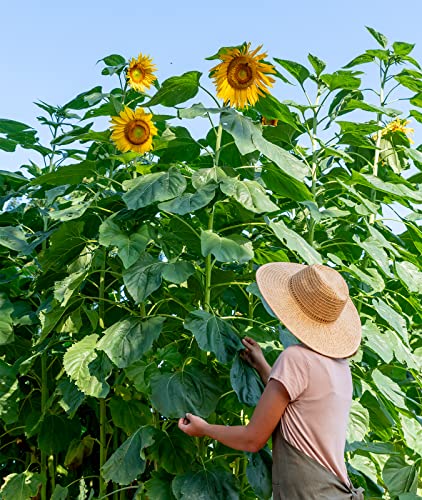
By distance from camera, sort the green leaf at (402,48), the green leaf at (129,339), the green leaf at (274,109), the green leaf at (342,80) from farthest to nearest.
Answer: the green leaf at (402,48) < the green leaf at (342,80) < the green leaf at (274,109) < the green leaf at (129,339)

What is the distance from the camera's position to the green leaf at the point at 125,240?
235 centimetres

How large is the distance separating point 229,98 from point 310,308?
75 centimetres

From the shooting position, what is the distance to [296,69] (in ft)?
9.42

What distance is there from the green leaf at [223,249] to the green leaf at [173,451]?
0.57 metres

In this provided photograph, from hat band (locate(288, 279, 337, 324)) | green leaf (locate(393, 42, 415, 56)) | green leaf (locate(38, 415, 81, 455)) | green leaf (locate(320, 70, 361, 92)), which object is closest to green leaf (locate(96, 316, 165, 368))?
A: hat band (locate(288, 279, 337, 324))

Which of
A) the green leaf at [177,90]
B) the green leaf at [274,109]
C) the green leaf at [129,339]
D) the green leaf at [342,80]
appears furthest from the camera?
the green leaf at [342,80]

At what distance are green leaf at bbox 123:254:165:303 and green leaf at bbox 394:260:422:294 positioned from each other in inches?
34.4

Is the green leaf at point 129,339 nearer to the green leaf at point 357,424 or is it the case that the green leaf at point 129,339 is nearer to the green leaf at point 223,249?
the green leaf at point 223,249

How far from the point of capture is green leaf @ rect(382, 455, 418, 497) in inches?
102

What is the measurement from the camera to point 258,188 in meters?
2.32

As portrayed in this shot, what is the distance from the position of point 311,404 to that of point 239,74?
39.8 inches

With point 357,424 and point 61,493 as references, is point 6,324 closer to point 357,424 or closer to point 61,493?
point 61,493

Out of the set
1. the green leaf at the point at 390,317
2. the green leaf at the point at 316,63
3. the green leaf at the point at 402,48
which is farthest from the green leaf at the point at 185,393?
the green leaf at the point at 402,48

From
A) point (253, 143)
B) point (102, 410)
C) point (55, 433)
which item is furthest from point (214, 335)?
point (55, 433)
